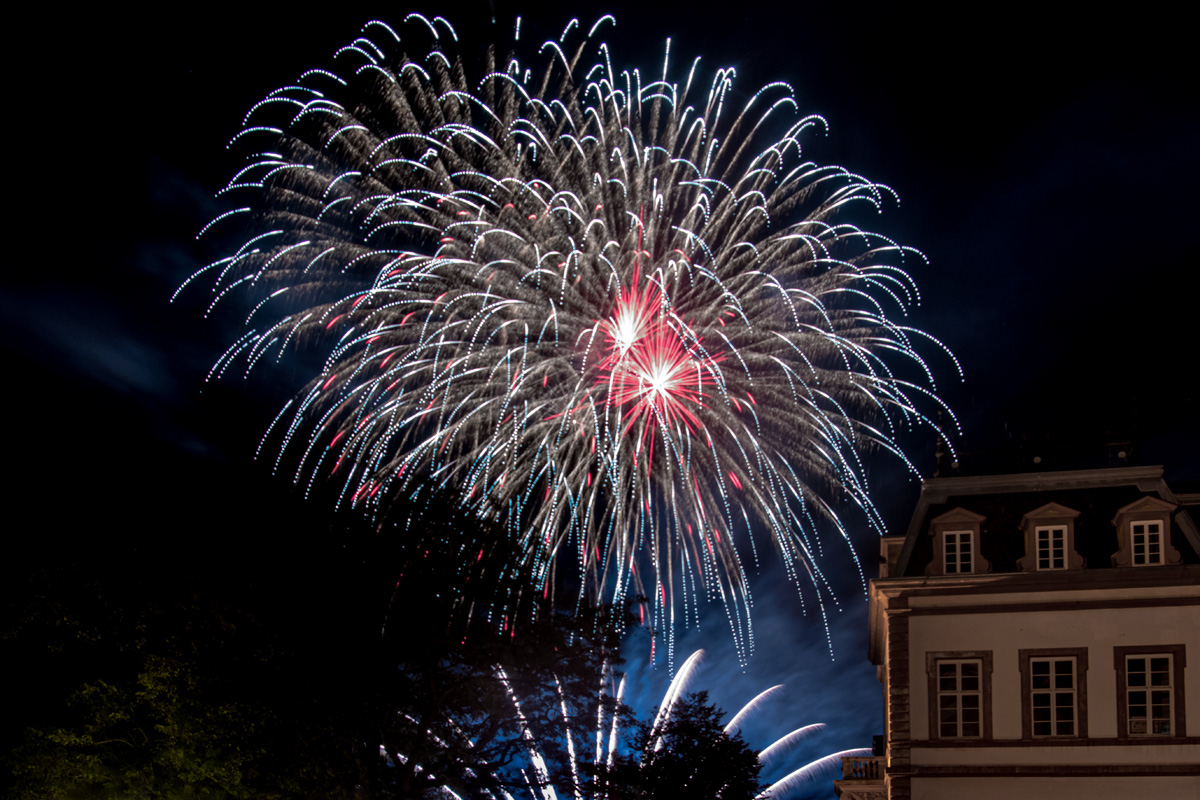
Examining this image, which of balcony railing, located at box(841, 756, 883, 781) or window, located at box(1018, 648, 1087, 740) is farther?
balcony railing, located at box(841, 756, 883, 781)

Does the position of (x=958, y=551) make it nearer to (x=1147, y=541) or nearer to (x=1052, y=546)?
(x=1052, y=546)

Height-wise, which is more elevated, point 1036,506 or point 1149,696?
point 1036,506

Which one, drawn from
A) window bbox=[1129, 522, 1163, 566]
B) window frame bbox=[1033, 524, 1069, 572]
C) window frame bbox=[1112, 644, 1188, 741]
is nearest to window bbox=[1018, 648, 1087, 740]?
window frame bbox=[1112, 644, 1188, 741]

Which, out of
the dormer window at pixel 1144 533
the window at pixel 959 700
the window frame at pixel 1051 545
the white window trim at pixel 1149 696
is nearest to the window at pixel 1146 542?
the dormer window at pixel 1144 533

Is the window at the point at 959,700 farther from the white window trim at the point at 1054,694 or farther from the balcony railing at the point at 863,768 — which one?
the balcony railing at the point at 863,768

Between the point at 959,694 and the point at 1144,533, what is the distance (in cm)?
668

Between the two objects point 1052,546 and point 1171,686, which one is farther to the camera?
point 1052,546

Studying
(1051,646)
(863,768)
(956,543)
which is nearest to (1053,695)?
(1051,646)

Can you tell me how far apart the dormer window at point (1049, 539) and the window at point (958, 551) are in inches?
53.7

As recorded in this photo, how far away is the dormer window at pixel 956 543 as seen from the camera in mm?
31016

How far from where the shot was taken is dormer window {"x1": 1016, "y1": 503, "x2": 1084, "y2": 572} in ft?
98.9

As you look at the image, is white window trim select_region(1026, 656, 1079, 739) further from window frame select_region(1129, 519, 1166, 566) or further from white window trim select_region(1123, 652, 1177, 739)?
window frame select_region(1129, 519, 1166, 566)

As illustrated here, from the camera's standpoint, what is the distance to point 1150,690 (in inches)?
1118

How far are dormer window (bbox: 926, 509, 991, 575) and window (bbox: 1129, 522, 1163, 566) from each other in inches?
152
